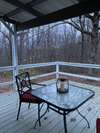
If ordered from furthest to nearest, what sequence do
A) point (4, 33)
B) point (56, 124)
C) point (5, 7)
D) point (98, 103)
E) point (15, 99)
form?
point (4, 33) < point (15, 99) < point (98, 103) < point (5, 7) < point (56, 124)

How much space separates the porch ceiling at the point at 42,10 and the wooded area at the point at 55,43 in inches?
118

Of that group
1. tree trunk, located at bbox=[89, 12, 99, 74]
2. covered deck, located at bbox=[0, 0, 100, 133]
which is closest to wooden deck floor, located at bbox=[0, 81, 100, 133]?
covered deck, located at bbox=[0, 0, 100, 133]

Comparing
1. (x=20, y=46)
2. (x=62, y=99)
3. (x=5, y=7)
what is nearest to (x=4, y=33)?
(x=20, y=46)

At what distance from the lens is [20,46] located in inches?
286

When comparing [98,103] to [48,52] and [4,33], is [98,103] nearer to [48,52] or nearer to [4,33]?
[48,52]

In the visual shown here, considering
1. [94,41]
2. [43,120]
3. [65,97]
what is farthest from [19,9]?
[94,41]

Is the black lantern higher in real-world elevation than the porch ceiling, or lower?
lower

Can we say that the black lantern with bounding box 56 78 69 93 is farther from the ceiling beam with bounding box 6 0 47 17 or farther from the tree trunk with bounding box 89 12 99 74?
the tree trunk with bounding box 89 12 99 74

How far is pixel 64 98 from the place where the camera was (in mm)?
2477

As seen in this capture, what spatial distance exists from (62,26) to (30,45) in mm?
1625

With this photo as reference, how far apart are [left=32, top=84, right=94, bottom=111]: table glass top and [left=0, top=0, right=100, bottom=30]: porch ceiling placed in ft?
4.41

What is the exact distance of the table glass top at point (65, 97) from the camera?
2197 mm

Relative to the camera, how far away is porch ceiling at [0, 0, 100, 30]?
9.12ft

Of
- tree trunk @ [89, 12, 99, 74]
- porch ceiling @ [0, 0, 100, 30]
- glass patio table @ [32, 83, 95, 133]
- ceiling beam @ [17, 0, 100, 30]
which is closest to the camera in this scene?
glass patio table @ [32, 83, 95, 133]
